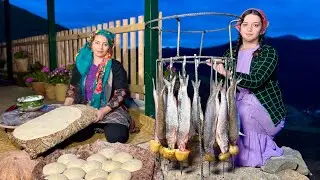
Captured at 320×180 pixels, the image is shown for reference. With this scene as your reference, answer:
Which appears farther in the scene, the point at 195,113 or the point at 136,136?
the point at 136,136

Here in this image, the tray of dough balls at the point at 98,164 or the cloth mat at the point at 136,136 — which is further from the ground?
the tray of dough balls at the point at 98,164

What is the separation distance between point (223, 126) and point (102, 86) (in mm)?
2007

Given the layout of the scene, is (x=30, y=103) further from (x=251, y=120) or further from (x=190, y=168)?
(x=251, y=120)

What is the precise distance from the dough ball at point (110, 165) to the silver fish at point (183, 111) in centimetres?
70

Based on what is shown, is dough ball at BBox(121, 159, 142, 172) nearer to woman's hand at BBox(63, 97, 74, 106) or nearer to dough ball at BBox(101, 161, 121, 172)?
dough ball at BBox(101, 161, 121, 172)

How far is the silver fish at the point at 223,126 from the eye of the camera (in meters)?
2.14

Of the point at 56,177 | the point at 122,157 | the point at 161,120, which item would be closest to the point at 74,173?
the point at 56,177

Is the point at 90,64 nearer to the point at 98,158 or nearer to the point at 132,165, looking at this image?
the point at 98,158

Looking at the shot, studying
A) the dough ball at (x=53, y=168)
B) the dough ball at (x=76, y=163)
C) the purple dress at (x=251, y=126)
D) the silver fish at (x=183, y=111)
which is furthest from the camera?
the purple dress at (x=251, y=126)

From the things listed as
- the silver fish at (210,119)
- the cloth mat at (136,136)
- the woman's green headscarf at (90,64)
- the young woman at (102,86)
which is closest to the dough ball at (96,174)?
the silver fish at (210,119)

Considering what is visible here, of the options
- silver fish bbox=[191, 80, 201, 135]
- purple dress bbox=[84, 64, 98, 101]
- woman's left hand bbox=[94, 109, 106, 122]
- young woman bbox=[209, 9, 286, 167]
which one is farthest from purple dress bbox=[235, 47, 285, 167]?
purple dress bbox=[84, 64, 98, 101]

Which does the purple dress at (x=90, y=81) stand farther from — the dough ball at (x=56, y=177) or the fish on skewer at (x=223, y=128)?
the fish on skewer at (x=223, y=128)

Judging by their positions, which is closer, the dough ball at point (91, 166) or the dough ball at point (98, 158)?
the dough ball at point (91, 166)

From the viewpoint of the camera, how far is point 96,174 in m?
2.50
